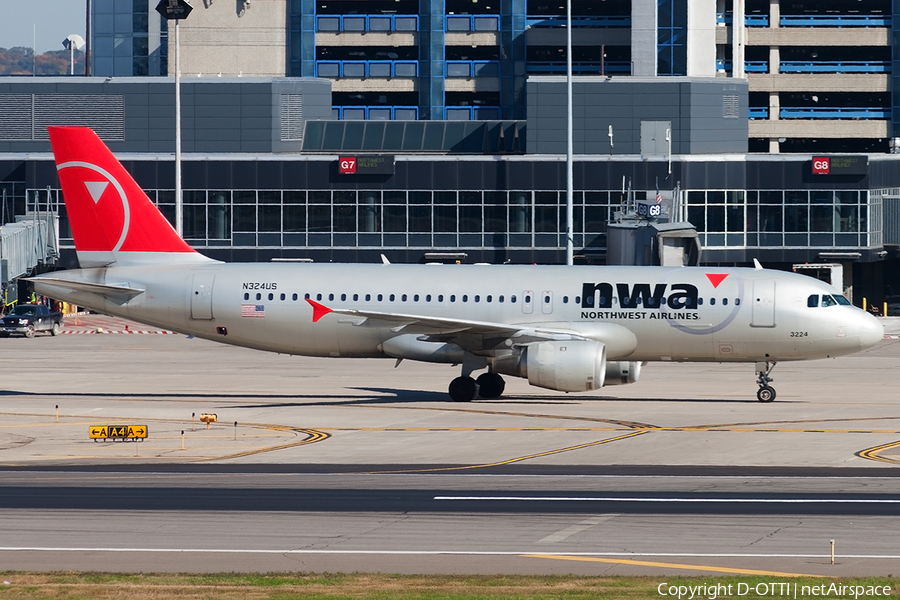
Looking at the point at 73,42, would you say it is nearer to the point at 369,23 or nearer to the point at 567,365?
the point at 369,23

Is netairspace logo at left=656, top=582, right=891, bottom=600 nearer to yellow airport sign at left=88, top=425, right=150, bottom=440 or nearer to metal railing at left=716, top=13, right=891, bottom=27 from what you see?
yellow airport sign at left=88, top=425, right=150, bottom=440

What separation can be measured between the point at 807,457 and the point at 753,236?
64.0m

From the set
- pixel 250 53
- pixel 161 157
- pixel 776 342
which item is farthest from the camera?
pixel 250 53

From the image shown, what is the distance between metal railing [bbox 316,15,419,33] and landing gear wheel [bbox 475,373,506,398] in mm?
98291

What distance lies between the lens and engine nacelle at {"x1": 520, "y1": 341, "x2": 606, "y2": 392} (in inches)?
1553

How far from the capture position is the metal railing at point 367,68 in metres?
137

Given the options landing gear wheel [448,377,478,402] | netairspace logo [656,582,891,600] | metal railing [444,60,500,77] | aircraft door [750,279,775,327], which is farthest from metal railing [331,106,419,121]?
netairspace logo [656,582,891,600]

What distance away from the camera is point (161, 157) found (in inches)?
3499

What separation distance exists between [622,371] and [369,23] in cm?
9956

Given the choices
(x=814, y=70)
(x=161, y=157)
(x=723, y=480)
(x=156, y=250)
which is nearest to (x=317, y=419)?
(x=156, y=250)

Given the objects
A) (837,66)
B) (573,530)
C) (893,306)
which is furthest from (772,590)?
(837,66)

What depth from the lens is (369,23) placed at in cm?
13550

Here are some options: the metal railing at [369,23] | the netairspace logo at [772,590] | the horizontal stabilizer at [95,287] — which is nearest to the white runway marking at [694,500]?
the netairspace logo at [772,590]

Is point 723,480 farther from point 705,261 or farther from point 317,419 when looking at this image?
point 705,261
